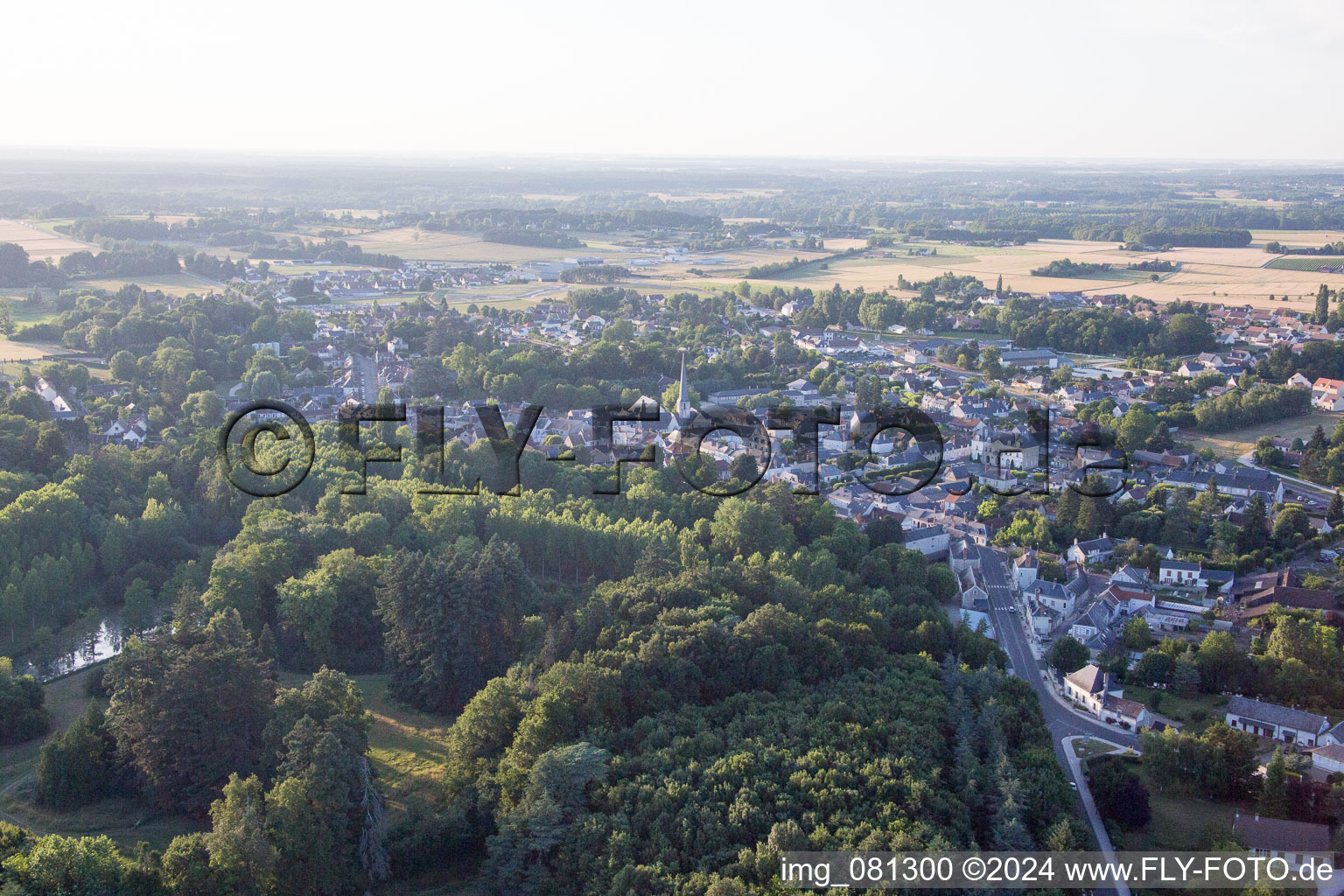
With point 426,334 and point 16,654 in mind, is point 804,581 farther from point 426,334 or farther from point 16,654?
point 426,334

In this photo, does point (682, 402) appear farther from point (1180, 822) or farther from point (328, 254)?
point (328, 254)

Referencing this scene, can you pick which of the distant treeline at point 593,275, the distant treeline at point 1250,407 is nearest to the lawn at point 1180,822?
the distant treeline at point 1250,407

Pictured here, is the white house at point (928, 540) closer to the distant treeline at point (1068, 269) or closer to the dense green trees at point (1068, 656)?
the dense green trees at point (1068, 656)

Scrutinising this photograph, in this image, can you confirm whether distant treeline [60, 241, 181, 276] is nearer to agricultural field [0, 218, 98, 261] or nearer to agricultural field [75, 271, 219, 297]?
agricultural field [75, 271, 219, 297]

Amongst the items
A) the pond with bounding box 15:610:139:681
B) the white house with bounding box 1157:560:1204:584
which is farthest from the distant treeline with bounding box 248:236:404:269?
the white house with bounding box 1157:560:1204:584

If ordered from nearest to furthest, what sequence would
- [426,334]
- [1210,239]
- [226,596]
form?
[226,596], [426,334], [1210,239]

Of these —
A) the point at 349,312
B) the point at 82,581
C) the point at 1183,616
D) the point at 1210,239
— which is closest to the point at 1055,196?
the point at 1210,239
